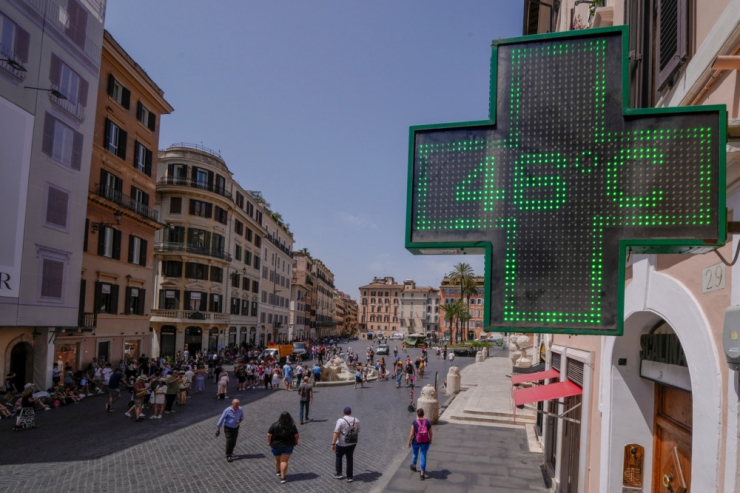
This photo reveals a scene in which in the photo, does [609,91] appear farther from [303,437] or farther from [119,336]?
[119,336]

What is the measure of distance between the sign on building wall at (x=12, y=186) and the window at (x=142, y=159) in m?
12.0

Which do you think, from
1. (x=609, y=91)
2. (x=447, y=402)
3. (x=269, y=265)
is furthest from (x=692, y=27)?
(x=269, y=265)

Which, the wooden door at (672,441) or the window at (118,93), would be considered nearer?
the wooden door at (672,441)

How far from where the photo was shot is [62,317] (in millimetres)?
25297

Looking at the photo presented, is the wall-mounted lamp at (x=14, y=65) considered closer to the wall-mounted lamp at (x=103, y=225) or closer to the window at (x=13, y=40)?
the window at (x=13, y=40)

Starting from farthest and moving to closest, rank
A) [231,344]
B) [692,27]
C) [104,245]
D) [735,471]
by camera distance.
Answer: [231,344] → [104,245] → [692,27] → [735,471]

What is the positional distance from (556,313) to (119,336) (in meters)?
34.8

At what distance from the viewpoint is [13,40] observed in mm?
21422

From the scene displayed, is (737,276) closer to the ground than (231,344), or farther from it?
farther from it

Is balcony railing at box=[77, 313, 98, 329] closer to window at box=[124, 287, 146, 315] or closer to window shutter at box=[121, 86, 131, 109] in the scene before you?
window at box=[124, 287, 146, 315]

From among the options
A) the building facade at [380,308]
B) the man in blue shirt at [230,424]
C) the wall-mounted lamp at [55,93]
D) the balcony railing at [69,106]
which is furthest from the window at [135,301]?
the building facade at [380,308]

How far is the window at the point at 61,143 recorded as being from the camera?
23625 millimetres

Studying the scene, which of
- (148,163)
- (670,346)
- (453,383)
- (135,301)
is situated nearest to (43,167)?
(148,163)

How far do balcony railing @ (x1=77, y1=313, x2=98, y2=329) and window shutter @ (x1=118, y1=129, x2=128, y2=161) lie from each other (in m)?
9.66
